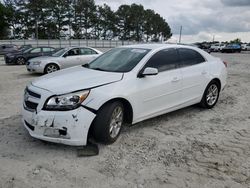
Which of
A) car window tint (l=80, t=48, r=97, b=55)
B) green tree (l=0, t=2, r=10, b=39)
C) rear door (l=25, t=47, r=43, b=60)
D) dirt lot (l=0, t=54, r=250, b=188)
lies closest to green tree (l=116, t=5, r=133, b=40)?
green tree (l=0, t=2, r=10, b=39)

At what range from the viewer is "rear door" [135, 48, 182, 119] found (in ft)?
15.2

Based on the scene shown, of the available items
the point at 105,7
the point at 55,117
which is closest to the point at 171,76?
the point at 55,117

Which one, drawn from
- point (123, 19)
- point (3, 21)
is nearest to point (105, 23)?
point (123, 19)

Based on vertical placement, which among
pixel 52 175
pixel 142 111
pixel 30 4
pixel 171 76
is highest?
pixel 30 4

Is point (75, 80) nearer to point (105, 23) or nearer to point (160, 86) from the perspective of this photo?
point (160, 86)

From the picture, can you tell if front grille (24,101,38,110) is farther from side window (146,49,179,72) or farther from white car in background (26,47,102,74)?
white car in background (26,47,102,74)

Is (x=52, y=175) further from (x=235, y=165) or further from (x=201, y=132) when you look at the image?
(x=201, y=132)

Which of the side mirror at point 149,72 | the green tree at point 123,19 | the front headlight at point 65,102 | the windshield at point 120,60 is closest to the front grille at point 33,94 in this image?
the front headlight at point 65,102

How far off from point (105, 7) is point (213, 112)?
65.2m

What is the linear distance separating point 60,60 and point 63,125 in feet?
30.1

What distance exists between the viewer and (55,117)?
3.78m

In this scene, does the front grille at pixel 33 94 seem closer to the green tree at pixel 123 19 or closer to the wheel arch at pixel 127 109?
the wheel arch at pixel 127 109

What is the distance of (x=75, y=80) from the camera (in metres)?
4.26

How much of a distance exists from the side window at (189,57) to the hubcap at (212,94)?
665 millimetres
